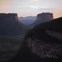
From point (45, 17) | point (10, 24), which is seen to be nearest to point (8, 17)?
point (10, 24)

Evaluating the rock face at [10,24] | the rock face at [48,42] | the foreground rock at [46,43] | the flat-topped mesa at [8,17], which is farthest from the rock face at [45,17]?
the rock face at [48,42]

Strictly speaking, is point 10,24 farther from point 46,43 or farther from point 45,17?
point 46,43

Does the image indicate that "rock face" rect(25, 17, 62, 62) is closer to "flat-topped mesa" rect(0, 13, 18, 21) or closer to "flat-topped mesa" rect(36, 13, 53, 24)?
"flat-topped mesa" rect(0, 13, 18, 21)

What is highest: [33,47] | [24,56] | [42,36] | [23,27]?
[42,36]

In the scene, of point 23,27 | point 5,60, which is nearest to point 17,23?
point 23,27

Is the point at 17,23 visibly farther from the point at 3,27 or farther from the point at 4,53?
the point at 4,53

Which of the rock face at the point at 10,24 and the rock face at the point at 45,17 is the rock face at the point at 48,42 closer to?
the rock face at the point at 10,24
